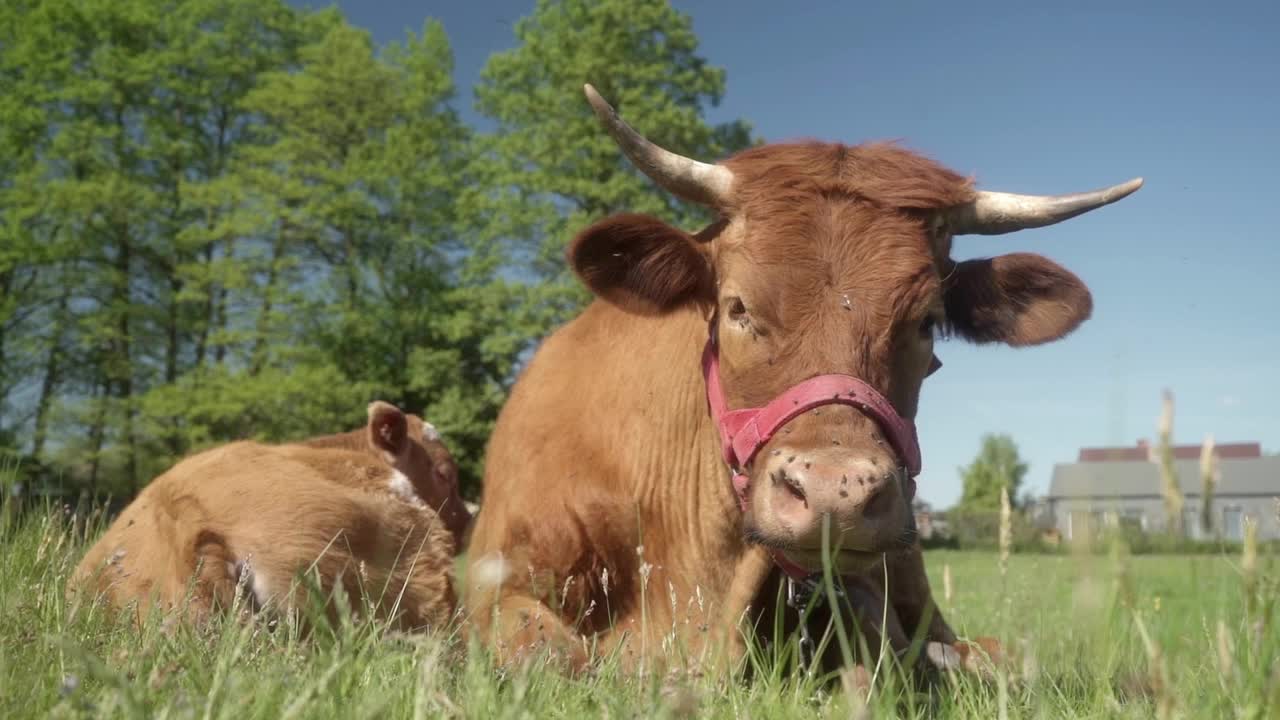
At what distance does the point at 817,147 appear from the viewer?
12.0 ft

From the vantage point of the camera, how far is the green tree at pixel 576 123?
24.9 metres

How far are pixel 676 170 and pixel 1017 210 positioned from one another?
4.54 ft

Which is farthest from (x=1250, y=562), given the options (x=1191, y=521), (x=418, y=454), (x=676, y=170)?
(x=418, y=454)

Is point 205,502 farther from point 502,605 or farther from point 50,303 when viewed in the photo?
point 50,303

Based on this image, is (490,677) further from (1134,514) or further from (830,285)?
(830,285)

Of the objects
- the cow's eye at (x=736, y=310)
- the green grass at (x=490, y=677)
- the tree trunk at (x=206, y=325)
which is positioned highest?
the tree trunk at (x=206, y=325)

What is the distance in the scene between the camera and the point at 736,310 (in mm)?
3465

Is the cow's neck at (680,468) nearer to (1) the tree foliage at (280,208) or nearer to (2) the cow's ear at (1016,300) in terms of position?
(2) the cow's ear at (1016,300)

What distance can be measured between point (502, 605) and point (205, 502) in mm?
1362

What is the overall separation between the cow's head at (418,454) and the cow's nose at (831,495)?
8.63 feet

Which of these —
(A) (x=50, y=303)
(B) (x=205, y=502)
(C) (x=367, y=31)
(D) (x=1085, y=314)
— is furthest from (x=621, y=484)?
(C) (x=367, y=31)

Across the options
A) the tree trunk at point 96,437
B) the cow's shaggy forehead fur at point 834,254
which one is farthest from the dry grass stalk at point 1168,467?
the tree trunk at point 96,437

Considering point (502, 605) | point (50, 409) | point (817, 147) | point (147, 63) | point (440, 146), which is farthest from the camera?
point (440, 146)

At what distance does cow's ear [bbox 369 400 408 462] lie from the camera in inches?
214
